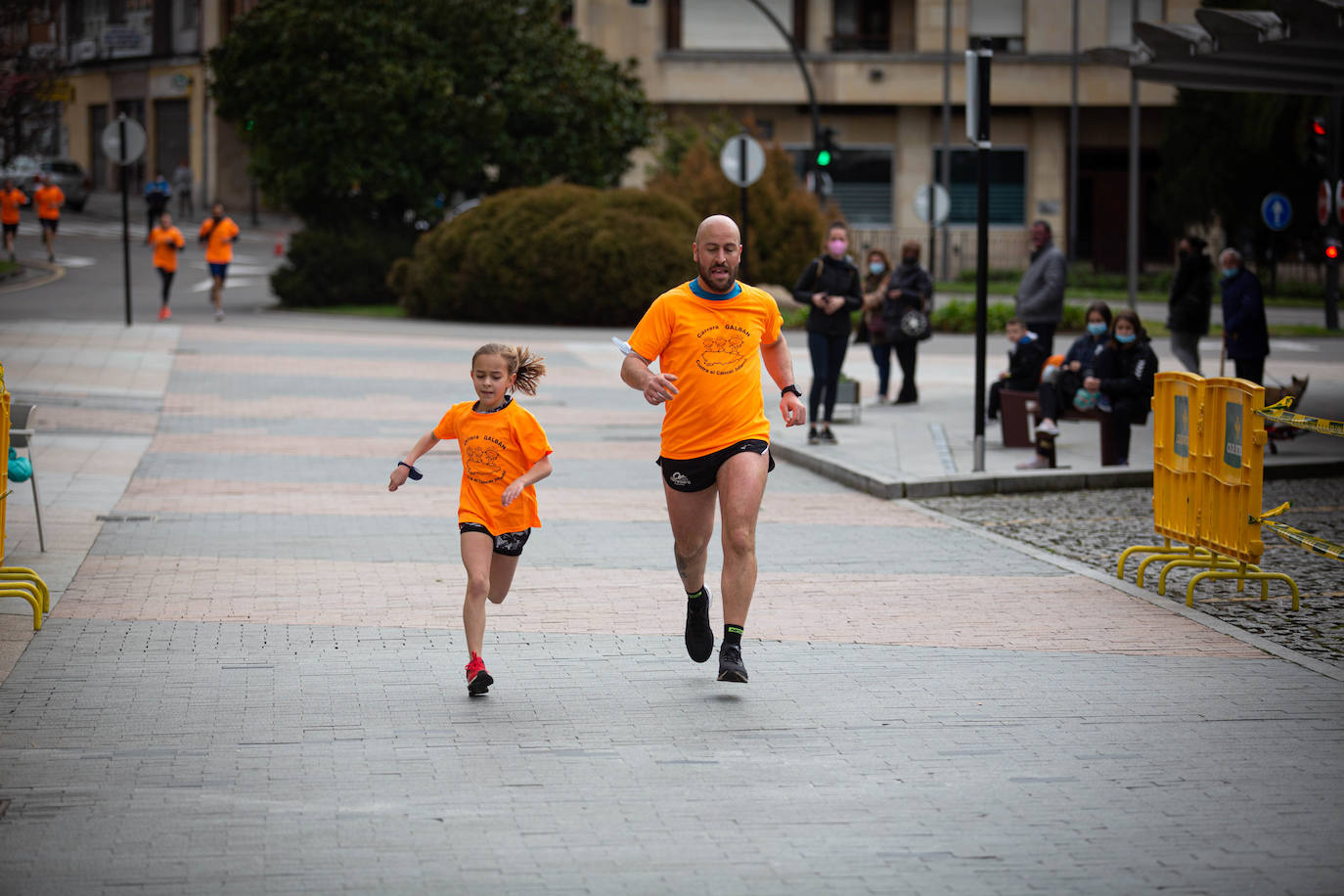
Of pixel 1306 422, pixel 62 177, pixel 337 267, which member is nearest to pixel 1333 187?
pixel 337 267

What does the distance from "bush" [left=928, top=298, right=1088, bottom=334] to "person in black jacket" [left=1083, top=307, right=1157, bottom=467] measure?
1330 centimetres

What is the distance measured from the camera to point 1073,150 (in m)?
48.7

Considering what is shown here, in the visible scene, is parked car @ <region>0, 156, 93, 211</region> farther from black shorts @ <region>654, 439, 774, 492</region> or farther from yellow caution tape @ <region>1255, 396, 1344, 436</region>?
black shorts @ <region>654, 439, 774, 492</region>

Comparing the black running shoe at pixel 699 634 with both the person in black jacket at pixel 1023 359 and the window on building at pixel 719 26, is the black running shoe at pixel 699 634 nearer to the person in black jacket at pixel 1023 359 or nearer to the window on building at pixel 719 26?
the person in black jacket at pixel 1023 359

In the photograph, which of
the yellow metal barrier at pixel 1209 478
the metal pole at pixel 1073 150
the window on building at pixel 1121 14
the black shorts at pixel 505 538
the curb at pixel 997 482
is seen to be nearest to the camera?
the black shorts at pixel 505 538

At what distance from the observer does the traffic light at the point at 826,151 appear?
28.0m

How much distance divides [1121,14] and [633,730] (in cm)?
4997

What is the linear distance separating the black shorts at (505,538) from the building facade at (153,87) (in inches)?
2181

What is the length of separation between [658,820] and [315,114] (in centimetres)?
2944

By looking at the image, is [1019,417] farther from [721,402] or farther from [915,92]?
[915,92]

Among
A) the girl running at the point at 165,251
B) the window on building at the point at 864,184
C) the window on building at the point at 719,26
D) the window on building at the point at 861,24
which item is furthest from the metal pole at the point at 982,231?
the window on building at the point at 861,24

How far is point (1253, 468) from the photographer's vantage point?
8.59 metres

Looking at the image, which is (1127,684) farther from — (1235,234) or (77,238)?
(77,238)

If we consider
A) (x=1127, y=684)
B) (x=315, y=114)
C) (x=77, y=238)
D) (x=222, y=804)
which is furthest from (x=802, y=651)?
(x=77, y=238)
